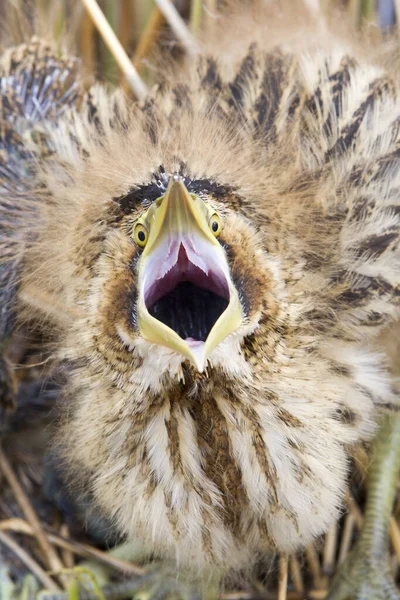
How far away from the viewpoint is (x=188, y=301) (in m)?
1.08

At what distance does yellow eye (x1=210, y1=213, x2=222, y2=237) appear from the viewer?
93cm

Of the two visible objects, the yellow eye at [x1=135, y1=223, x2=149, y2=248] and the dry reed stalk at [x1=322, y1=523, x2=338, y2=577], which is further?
the dry reed stalk at [x1=322, y1=523, x2=338, y2=577]

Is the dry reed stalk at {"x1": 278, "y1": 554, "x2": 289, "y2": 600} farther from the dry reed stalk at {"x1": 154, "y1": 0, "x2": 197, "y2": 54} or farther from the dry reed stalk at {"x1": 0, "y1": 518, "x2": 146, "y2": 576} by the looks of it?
the dry reed stalk at {"x1": 154, "y1": 0, "x2": 197, "y2": 54}

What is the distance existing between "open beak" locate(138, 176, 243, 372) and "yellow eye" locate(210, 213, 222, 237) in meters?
0.01

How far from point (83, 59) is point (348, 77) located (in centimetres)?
80

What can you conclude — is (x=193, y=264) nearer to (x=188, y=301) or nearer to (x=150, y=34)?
(x=188, y=301)

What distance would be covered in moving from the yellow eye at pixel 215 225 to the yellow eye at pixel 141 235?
81mm

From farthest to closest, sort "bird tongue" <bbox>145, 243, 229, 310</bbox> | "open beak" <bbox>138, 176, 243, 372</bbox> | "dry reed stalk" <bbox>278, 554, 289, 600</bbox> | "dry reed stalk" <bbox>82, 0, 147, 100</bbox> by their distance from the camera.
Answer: "dry reed stalk" <bbox>82, 0, 147, 100</bbox> → "dry reed stalk" <bbox>278, 554, 289, 600</bbox> → "bird tongue" <bbox>145, 243, 229, 310</bbox> → "open beak" <bbox>138, 176, 243, 372</bbox>

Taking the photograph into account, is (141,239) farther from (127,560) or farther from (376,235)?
(127,560)

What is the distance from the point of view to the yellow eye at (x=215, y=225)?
0.93 meters

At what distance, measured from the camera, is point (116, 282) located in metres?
0.99

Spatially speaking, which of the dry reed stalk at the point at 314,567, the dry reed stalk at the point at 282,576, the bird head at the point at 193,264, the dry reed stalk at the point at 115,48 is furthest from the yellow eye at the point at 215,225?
the dry reed stalk at the point at 314,567

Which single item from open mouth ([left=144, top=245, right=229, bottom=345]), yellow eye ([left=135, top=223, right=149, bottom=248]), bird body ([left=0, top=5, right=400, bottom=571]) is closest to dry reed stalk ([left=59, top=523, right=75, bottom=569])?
bird body ([left=0, top=5, right=400, bottom=571])

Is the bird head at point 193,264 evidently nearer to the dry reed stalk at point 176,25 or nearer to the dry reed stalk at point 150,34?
the dry reed stalk at point 176,25
